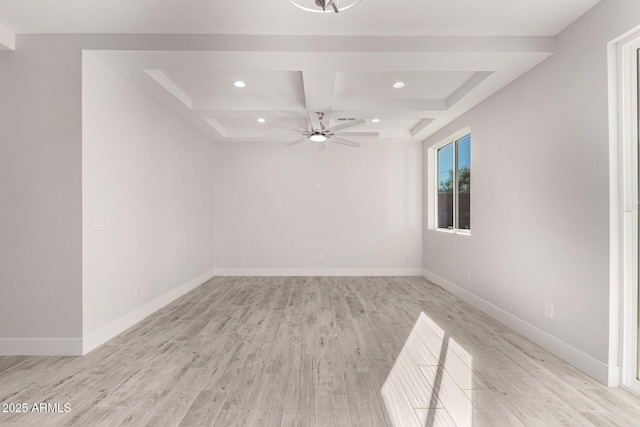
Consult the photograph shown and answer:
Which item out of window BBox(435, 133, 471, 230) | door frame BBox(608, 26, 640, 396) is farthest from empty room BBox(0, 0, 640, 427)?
window BBox(435, 133, 471, 230)

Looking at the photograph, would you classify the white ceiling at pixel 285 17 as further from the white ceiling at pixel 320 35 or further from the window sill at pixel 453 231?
the window sill at pixel 453 231

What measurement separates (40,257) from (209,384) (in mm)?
1900

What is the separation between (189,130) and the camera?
5184mm

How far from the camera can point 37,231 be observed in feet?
9.25

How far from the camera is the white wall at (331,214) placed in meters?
6.49

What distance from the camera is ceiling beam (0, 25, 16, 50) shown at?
2.72 m

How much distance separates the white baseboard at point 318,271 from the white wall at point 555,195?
2302 millimetres

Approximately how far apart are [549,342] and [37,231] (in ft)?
14.8

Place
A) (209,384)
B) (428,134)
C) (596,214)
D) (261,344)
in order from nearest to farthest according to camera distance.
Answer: (209,384) < (596,214) < (261,344) < (428,134)

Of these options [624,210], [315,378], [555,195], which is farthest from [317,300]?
[624,210]

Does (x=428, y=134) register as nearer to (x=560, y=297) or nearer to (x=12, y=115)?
(x=560, y=297)

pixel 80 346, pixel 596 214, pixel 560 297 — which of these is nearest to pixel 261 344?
pixel 80 346

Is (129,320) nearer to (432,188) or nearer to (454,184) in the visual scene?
(454,184)

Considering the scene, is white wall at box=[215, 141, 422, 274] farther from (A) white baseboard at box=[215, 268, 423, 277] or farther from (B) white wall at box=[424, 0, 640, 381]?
(B) white wall at box=[424, 0, 640, 381]
